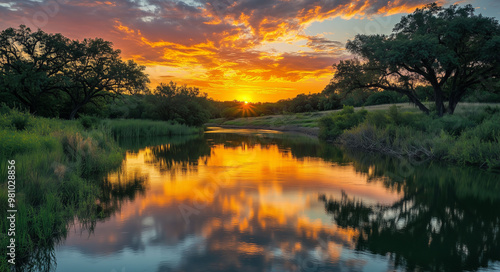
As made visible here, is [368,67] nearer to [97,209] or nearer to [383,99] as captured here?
[97,209]

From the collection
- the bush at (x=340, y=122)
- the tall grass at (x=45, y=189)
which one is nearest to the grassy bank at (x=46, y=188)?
the tall grass at (x=45, y=189)

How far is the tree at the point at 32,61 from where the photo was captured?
35.2m

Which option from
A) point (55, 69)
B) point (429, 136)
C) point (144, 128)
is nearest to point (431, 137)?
point (429, 136)

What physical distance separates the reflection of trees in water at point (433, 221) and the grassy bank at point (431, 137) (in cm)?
314

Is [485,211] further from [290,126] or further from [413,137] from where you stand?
[290,126]

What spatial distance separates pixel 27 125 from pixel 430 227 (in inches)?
813

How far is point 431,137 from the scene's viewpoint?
72.6 ft

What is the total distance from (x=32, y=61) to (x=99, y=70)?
7.75m

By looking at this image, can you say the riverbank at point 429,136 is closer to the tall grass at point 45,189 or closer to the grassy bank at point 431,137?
the grassy bank at point 431,137

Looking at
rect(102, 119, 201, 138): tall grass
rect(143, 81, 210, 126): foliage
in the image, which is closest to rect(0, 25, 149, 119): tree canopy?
rect(102, 119, 201, 138): tall grass

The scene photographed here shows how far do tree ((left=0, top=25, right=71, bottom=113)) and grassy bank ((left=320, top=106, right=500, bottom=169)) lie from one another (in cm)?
3522

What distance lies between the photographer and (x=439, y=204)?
34.4 ft

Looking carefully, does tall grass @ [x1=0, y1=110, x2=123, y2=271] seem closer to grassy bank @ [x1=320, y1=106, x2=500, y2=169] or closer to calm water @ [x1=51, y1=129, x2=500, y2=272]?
calm water @ [x1=51, y1=129, x2=500, y2=272]

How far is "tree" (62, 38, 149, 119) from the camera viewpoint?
3972cm
